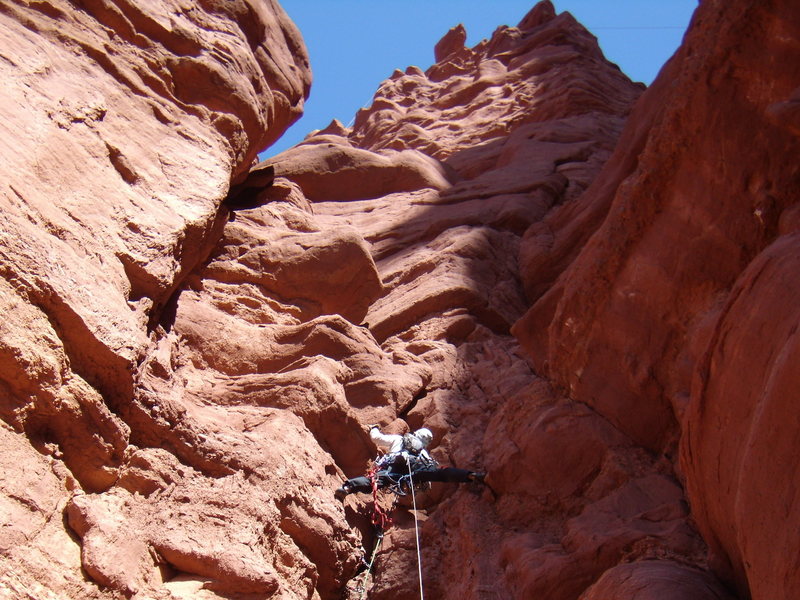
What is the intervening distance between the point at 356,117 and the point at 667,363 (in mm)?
17490

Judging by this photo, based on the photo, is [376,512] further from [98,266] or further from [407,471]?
[98,266]

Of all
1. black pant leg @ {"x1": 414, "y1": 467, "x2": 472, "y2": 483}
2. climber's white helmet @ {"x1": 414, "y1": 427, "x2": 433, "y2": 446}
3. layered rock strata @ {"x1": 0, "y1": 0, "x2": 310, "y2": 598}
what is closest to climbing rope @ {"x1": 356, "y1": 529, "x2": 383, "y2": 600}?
black pant leg @ {"x1": 414, "y1": 467, "x2": 472, "y2": 483}

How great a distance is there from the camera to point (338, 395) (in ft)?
23.9

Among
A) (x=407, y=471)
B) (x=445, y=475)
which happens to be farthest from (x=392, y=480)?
(x=445, y=475)

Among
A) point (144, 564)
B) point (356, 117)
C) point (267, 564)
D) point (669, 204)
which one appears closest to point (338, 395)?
point (267, 564)

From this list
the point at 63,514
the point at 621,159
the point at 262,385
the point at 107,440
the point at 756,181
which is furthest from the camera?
the point at 621,159

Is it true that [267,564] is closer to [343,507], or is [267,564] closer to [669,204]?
[343,507]

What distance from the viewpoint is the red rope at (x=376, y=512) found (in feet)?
22.0

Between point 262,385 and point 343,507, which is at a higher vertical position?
point 262,385

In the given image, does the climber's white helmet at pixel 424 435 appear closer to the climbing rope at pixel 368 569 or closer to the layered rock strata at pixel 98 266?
the climbing rope at pixel 368 569

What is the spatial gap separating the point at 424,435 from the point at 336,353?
4.39 ft

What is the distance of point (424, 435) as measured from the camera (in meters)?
7.57

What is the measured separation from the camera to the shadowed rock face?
4352 mm

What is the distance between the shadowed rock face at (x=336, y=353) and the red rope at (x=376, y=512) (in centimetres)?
10
